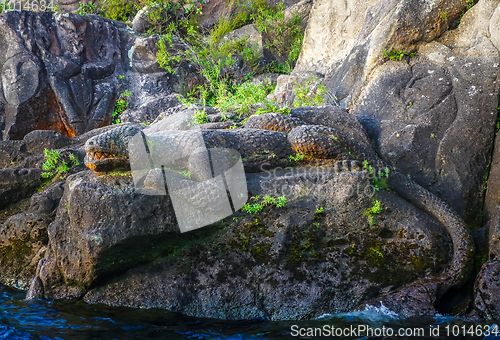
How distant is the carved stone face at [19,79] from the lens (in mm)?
8641

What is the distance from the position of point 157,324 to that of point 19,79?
306 inches

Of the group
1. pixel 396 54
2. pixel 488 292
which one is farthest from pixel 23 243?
pixel 396 54

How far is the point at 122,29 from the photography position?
1041 cm

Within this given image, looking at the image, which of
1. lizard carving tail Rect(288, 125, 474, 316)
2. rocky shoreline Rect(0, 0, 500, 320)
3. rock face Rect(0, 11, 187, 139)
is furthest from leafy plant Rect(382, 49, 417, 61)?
rock face Rect(0, 11, 187, 139)

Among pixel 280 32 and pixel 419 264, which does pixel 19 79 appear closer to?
pixel 280 32

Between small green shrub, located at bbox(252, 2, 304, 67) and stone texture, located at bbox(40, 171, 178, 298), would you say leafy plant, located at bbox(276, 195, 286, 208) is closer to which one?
stone texture, located at bbox(40, 171, 178, 298)

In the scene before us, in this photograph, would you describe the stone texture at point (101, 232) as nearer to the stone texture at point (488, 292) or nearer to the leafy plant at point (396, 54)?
the stone texture at point (488, 292)

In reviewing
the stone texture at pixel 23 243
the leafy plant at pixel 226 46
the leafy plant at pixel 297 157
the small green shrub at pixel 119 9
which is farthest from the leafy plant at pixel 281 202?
the small green shrub at pixel 119 9

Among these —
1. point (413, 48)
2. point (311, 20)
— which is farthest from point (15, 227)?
point (311, 20)

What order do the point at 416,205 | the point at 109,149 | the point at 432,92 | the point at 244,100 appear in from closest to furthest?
1. the point at 109,149
2. the point at 416,205
3. the point at 432,92
4. the point at 244,100

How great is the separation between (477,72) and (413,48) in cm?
93

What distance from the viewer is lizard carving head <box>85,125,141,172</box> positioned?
3861 millimetres

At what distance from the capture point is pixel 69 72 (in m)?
9.26

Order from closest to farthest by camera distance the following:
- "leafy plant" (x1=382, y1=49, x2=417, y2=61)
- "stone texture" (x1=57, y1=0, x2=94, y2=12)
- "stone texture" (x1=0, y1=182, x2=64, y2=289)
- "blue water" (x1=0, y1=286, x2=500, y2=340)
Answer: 1. "blue water" (x1=0, y1=286, x2=500, y2=340)
2. "stone texture" (x1=0, y1=182, x2=64, y2=289)
3. "leafy plant" (x1=382, y1=49, x2=417, y2=61)
4. "stone texture" (x1=57, y1=0, x2=94, y2=12)
